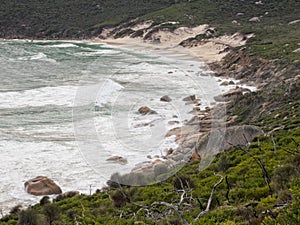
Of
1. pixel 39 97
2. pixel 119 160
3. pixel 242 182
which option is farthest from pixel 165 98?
pixel 242 182

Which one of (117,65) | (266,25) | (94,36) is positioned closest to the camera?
(117,65)

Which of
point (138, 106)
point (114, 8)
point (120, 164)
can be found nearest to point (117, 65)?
point (138, 106)

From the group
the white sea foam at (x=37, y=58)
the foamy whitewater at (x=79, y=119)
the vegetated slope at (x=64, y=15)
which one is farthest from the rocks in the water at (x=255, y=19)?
the white sea foam at (x=37, y=58)

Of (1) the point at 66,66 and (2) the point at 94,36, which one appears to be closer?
(1) the point at 66,66

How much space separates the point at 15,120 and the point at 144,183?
15780mm

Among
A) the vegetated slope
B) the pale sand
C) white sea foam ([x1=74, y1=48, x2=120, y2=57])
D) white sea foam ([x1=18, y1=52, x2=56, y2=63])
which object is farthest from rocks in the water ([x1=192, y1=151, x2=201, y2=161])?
the vegetated slope

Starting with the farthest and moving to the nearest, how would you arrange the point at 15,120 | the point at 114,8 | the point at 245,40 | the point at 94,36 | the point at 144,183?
1. the point at 114,8
2. the point at 94,36
3. the point at 245,40
4. the point at 15,120
5. the point at 144,183

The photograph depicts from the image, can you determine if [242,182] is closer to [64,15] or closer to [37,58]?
[37,58]

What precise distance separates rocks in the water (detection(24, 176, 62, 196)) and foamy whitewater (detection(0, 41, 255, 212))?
309mm

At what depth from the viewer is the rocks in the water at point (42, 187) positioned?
52.5 ft

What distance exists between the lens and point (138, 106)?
28.3 meters

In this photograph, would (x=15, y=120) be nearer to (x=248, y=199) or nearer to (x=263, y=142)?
(x=263, y=142)

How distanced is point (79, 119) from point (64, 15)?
264ft

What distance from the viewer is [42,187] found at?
16.2 metres
